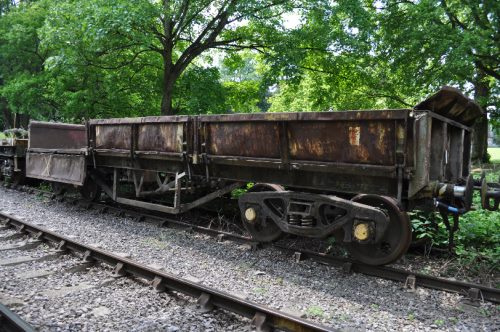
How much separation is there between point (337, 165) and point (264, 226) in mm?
1633

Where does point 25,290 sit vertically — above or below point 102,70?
below

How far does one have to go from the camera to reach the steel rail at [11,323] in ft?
11.2

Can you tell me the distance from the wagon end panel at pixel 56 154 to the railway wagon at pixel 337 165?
2.76 metres

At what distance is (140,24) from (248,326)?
9.93 m

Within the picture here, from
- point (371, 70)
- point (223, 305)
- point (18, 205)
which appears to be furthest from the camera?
point (371, 70)

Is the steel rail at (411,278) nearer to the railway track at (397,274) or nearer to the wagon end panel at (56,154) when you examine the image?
the railway track at (397,274)

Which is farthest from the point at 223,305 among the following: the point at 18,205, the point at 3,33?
the point at 3,33

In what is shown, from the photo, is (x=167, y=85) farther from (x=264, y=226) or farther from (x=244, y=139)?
(x=264, y=226)

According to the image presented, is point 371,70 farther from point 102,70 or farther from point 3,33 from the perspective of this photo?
point 3,33

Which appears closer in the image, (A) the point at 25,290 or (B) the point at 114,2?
(A) the point at 25,290

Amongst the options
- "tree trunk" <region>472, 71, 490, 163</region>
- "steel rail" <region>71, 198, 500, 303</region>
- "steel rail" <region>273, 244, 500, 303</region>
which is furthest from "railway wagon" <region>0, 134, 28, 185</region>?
"tree trunk" <region>472, 71, 490, 163</region>

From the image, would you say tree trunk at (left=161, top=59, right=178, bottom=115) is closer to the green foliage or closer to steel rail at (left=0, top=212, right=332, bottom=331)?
the green foliage

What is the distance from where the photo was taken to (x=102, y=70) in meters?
15.2

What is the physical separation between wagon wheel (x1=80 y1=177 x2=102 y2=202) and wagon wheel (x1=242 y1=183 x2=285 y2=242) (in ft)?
17.1
